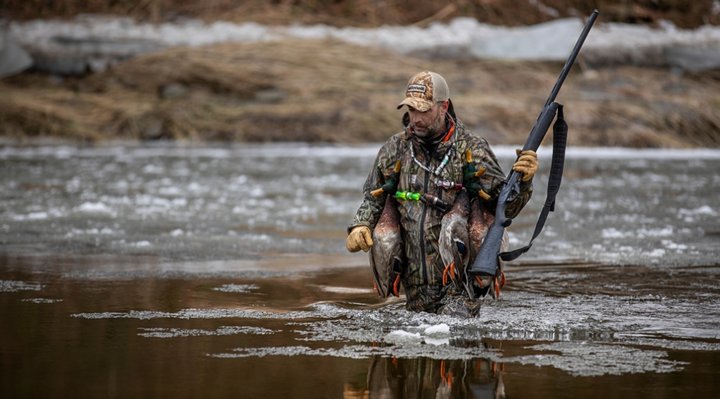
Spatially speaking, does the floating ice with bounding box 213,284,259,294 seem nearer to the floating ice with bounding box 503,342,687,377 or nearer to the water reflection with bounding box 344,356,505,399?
the water reflection with bounding box 344,356,505,399

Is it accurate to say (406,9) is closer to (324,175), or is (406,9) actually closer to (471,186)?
(324,175)

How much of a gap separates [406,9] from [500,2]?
6.99 feet

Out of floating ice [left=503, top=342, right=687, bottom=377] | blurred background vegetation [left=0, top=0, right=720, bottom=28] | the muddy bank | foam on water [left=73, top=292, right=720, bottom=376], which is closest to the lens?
floating ice [left=503, top=342, right=687, bottom=377]

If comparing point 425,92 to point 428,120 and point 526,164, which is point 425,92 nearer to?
point 428,120

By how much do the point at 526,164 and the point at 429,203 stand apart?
0.66 m

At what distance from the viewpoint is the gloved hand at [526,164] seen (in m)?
6.91

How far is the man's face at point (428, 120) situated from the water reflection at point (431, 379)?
1.68 meters

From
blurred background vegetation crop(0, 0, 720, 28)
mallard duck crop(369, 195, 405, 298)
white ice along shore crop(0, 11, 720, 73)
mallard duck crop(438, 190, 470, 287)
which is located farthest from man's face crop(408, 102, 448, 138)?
blurred background vegetation crop(0, 0, 720, 28)

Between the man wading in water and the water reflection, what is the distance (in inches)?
51.2

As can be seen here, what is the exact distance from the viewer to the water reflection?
17.3 feet

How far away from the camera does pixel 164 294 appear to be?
818 cm

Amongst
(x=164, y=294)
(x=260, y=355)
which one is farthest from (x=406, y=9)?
(x=260, y=355)

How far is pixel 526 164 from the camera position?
6926 mm

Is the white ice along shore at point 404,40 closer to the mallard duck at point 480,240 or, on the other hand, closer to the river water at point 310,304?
the river water at point 310,304
